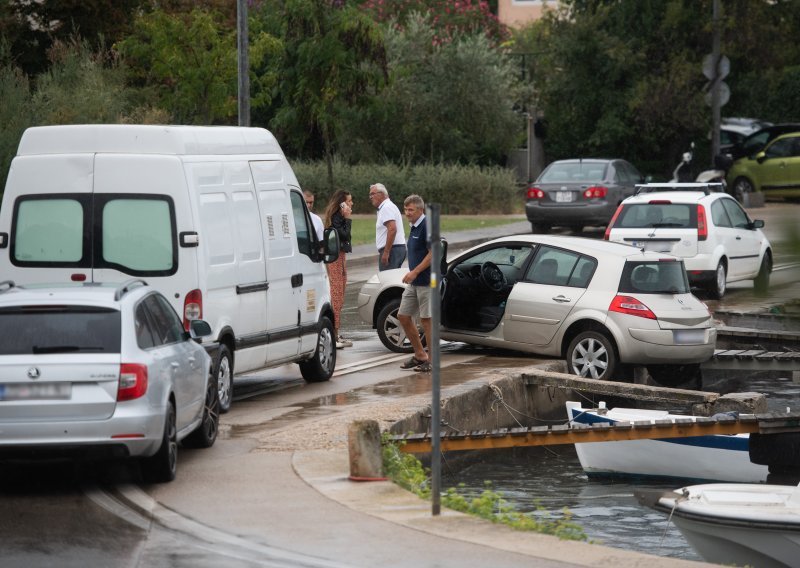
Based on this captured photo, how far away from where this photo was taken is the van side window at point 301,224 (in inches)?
558

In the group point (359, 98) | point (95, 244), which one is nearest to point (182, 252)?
point (95, 244)

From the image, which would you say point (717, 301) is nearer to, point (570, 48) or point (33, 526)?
point (33, 526)

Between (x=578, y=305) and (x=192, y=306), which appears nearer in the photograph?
(x=192, y=306)

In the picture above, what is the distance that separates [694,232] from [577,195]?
10.8 metres

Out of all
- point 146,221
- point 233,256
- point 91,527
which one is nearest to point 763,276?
point 91,527

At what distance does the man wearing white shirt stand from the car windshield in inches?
641

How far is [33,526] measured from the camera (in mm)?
8398

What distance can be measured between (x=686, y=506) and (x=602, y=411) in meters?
3.86

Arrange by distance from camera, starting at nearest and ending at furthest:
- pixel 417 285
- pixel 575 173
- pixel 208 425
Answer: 1. pixel 208 425
2. pixel 417 285
3. pixel 575 173

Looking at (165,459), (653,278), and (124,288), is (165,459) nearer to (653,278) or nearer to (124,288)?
(124,288)

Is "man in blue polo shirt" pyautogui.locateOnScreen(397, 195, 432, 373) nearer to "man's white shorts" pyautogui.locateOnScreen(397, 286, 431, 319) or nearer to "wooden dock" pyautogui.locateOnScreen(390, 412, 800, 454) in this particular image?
"man's white shorts" pyautogui.locateOnScreen(397, 286, 431, 319)

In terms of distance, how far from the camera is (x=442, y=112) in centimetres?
4584

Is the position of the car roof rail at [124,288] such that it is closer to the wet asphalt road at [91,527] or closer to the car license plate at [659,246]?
the wet asphalt road at [91,527]

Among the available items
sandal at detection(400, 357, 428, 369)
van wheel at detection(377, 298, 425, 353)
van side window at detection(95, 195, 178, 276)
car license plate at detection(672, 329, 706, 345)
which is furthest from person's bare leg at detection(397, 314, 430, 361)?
van side window at detection(95, 195, 178, 276)
